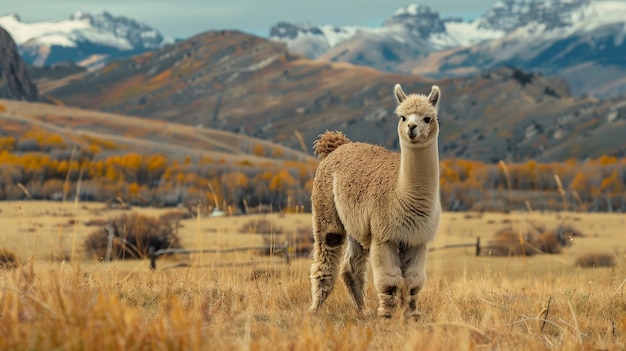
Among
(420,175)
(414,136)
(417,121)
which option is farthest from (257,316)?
(417,121)

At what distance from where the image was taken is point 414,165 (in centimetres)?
703

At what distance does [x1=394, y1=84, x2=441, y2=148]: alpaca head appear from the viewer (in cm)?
681

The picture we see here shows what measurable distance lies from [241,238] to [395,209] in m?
27.7

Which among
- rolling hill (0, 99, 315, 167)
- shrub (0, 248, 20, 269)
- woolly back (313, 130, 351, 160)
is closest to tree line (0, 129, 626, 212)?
rolling hill (0, 99, 315, 167)

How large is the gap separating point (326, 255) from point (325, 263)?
8 cm

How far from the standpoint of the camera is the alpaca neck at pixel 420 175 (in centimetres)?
699

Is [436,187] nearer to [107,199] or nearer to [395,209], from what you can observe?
[395,209]

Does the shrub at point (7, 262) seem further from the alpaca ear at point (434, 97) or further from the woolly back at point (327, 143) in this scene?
the alpaca ear at point (434, 97)

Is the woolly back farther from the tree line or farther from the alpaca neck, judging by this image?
the tree line

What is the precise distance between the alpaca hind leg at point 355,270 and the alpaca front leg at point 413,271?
853mm

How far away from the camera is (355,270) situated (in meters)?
8.00

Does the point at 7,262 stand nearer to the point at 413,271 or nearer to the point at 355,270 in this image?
the point at 355,270

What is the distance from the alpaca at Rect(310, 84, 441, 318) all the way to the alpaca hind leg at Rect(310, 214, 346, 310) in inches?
0.5

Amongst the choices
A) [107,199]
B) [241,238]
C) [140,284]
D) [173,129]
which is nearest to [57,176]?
[107,199]
